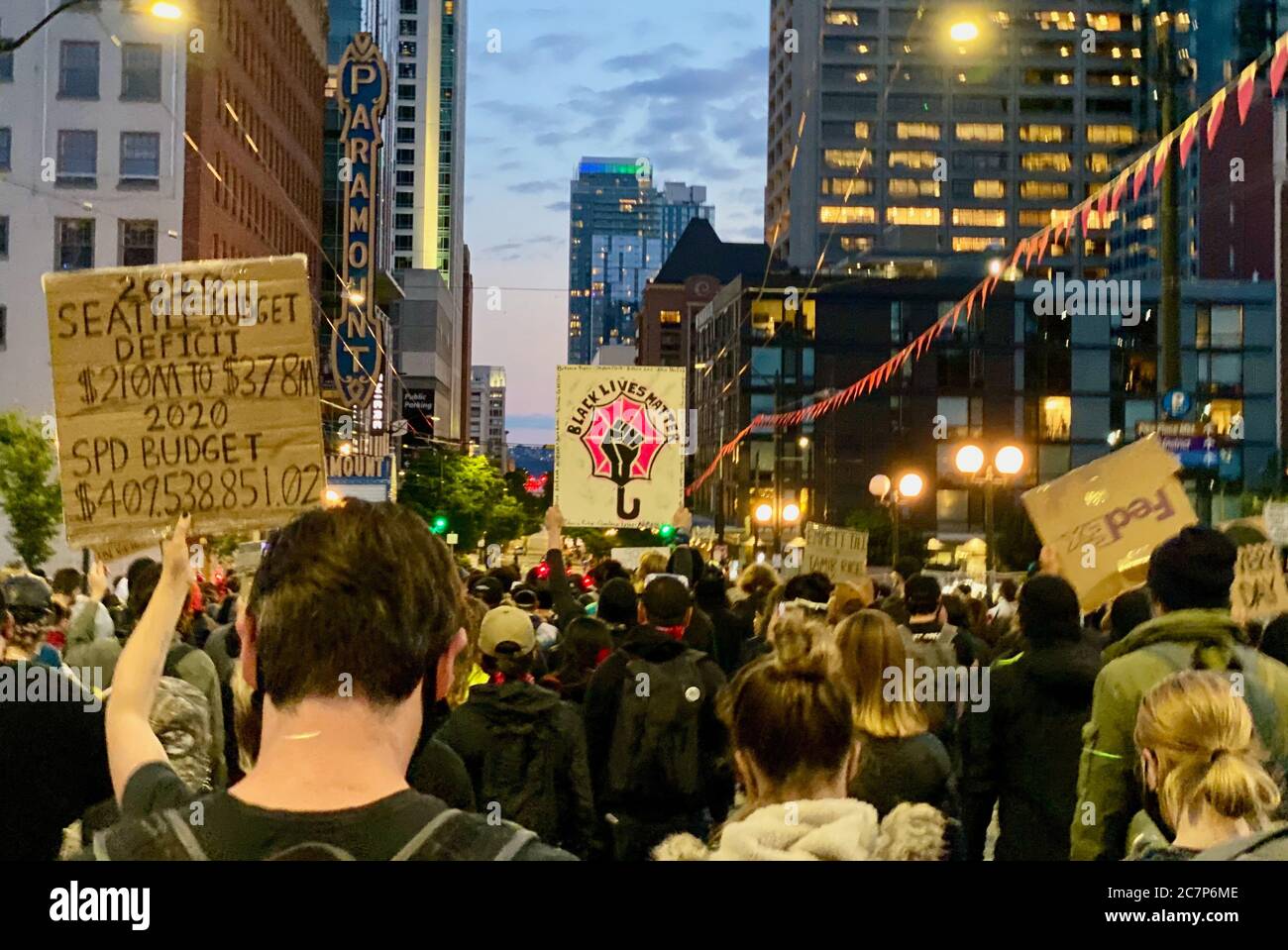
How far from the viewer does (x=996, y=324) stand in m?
84.3

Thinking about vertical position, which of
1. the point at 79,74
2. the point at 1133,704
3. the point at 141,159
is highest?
the point at 79,74

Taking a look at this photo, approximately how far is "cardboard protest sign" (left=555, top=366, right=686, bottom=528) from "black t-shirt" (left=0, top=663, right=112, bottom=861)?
8.34 meters

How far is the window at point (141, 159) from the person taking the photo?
169 feet

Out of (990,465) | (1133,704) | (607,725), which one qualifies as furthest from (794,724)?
(990,465)

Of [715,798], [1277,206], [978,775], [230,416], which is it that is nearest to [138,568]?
[230,416]

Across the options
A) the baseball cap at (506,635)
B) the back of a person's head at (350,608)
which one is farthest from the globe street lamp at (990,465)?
the back of a person's head at (350,608)

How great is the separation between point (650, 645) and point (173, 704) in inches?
95.3

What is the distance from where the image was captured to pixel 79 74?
51688mm

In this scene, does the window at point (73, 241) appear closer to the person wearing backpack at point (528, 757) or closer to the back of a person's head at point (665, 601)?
the back of a person's head at point (665, 601)

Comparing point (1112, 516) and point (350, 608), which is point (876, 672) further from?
point (1112, 516)

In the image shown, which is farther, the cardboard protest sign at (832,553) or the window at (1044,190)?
the window at (1044,190)

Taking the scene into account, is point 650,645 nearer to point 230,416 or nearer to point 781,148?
point 230,416

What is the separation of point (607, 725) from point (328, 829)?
4.35 metres

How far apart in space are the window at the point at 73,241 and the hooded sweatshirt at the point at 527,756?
4974 centimetres
